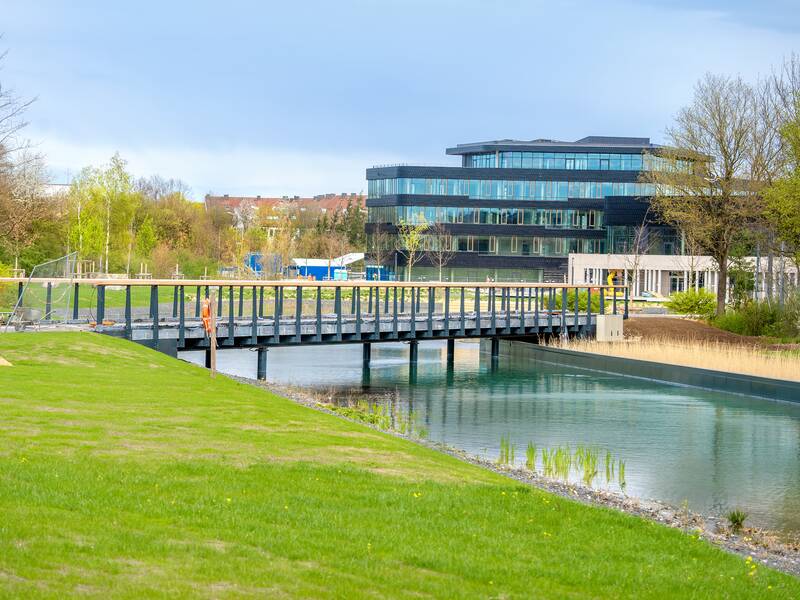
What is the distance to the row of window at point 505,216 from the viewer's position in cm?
11344

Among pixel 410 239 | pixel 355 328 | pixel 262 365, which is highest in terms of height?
pixel 410 239

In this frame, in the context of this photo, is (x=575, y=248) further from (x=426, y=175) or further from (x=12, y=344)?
(x=12, y=344)

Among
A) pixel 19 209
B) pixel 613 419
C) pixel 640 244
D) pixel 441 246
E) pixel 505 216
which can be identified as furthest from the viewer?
pixel 505 216

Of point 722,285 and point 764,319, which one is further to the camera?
point 722,285

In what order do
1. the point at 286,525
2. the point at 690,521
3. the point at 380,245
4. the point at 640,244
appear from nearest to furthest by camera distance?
the point at 286,525, the point at 690,521, the point at 640,244, the point at 380,245

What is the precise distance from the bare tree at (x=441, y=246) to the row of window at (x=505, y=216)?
1.11 m

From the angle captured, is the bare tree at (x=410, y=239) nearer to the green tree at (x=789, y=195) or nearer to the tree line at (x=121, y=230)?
the tree line at (x=121, y=230)

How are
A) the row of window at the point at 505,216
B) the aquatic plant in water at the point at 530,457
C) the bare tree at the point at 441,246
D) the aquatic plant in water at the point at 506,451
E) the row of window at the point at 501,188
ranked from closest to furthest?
the aquatic plant in water at the point at 530,457
the aquatic plant in water at the point at 506,451
the bare tree at the point at 441,246
the row of window at the point at 505,216
the row of window at the point at 501,188

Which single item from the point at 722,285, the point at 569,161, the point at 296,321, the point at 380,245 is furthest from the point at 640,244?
the point at 296,321

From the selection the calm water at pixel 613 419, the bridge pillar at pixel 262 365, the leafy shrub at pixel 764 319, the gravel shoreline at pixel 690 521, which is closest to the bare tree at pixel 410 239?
the leafy shrub at pixel 764 319

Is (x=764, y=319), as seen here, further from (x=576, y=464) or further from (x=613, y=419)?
(x=576, y=464)

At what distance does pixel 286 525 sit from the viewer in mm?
11336

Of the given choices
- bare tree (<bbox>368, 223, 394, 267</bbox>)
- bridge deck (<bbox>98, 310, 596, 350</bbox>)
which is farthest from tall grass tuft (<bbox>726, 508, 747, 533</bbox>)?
bare tree (<bbox>368, 223, 394, 267</bbox>)

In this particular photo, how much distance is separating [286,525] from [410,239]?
3819 inches
